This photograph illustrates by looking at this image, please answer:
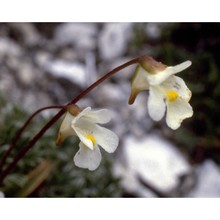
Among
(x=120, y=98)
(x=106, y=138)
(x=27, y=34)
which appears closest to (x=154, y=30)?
(x=120, y=98)

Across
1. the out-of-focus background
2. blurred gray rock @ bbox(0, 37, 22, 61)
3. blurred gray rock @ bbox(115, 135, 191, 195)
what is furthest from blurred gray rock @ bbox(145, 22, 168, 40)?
blurred gray rock @ bbox(0, 37, 22, 61)

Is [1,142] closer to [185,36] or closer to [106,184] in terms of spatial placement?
[106,184]

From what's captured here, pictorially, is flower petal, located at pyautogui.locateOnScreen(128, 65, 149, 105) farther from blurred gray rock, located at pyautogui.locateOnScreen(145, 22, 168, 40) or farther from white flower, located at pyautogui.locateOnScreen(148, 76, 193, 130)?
blurred gray rock, located at pyautogui.locateOnScreen(145, 22, 168, 40)

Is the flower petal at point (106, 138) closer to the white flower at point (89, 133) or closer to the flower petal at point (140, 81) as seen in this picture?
the white flower at point (89, 133)

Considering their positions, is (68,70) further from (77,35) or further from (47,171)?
(47,171)
